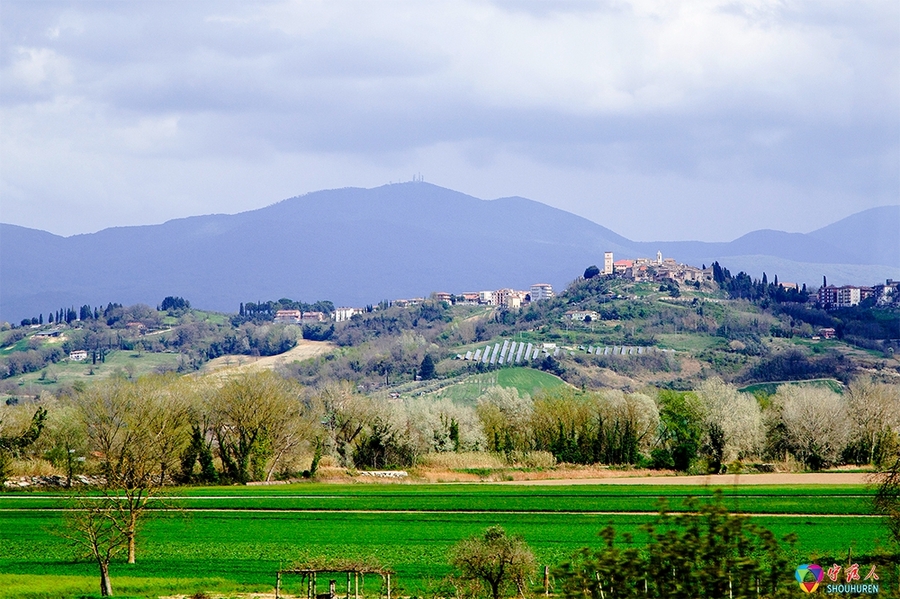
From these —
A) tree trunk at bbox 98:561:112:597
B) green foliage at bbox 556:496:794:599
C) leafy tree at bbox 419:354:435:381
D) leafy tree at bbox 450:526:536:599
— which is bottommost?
tree trunk at bbox 98:561:112:597

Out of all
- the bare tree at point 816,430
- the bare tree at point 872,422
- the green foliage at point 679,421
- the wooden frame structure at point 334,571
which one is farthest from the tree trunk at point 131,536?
the bare tree at point 872,422

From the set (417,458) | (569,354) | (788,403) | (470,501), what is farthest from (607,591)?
(569,354)

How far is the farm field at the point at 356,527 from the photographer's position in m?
34.2

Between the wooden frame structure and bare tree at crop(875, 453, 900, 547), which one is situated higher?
bare tree at crop(875, 453, 900, 547)

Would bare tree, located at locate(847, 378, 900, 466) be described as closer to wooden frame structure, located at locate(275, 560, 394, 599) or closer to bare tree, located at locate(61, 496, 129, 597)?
wooden frame structure, located at locate(275, 560, 394, 599)

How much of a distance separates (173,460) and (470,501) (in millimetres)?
22686

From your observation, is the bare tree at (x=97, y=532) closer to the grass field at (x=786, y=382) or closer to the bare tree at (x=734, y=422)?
the bare tree at (x=734, y=422)

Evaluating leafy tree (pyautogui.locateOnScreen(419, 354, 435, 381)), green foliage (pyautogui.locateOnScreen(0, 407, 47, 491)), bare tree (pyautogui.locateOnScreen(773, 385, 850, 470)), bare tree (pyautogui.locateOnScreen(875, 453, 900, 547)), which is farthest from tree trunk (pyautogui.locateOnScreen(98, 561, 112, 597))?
leafy tree (pyautogui.locateOnScreen(419, 354, 435, 381))

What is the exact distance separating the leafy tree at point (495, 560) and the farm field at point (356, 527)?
371 centimetres

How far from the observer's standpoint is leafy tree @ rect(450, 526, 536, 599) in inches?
1043

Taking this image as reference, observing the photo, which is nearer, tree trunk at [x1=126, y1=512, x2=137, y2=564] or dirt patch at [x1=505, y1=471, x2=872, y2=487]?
tree trunk at [x1=126, y1=512, x2=137, y2=564]

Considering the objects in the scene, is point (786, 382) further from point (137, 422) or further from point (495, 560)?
point (495, 560)

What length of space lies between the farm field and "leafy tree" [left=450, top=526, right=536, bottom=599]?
12.2 feet

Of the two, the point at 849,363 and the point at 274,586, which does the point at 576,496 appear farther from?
the point at 849,363
